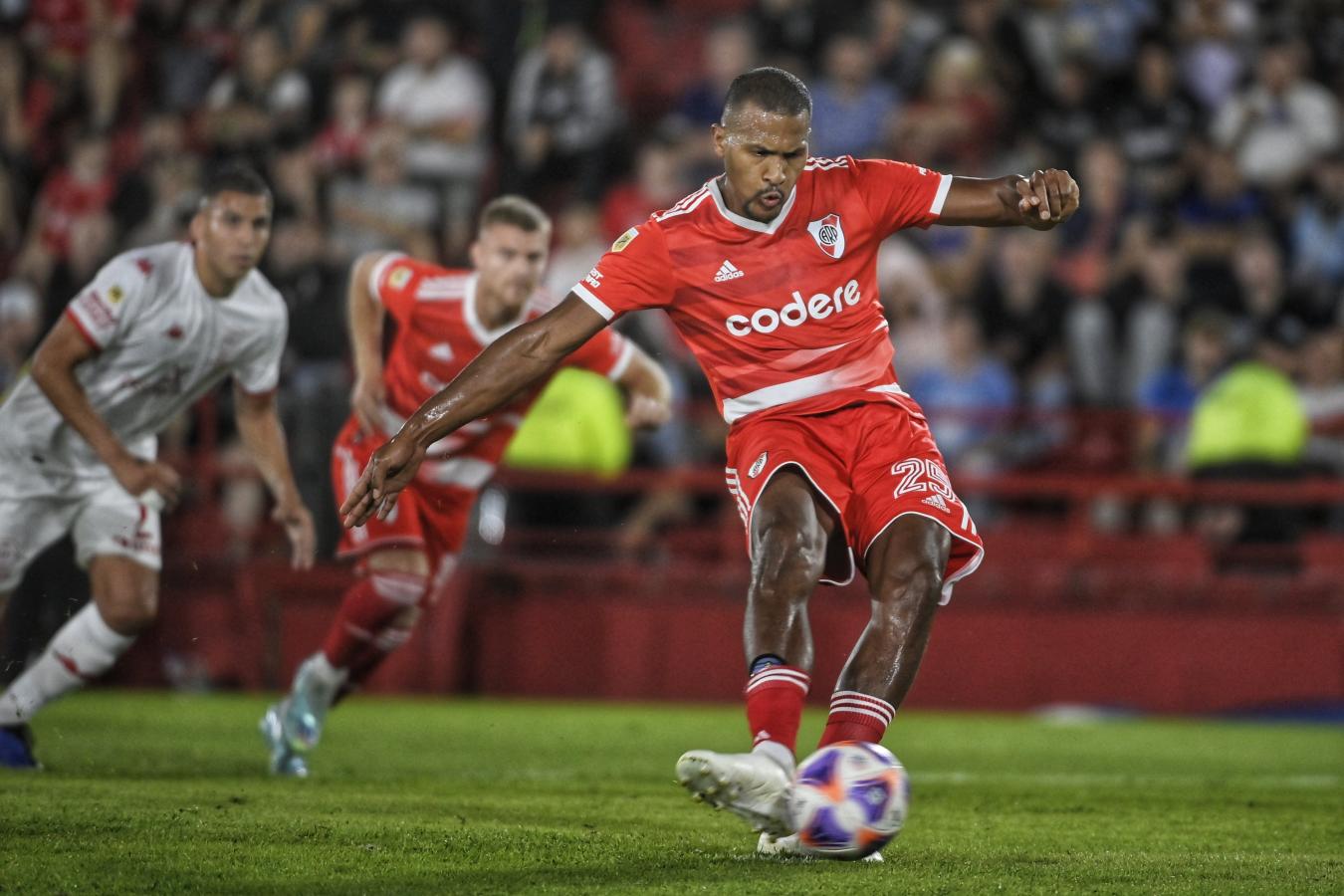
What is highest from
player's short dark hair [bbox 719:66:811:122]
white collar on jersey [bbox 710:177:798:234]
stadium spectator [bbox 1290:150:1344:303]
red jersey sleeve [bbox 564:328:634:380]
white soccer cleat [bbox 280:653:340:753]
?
stadium spectator [bbox 1290:150:1344:303]

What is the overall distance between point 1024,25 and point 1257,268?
3587 mm

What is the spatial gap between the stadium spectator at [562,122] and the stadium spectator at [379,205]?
100 cm

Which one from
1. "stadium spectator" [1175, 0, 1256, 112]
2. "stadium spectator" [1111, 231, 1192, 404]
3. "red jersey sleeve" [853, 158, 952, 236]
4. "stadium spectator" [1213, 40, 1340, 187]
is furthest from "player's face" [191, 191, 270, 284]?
"stadium spectator" [1175, 0, 1256, 112]

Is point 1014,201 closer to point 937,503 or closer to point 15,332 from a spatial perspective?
point 937,503

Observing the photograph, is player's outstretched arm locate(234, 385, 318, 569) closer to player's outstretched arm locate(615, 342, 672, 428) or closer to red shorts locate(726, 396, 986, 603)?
player's outstretched arm locate(615, 342, 672, 428)

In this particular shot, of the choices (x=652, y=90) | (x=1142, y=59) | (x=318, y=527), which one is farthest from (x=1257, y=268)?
(x=318, y=527)

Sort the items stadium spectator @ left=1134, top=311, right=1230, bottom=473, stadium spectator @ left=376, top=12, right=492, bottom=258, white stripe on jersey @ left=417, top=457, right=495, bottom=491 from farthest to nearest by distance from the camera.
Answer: stadium spectator @ left=376, top=12, right=492, bottom=258, stadium spectator @ left=1134, top=311, right=1230, bottom=473, white stripe on jersey @ left=417, top=457, right=495, bottom=491

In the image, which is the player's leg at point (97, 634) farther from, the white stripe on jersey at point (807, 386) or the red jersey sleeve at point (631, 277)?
the white stripe on jersey at point (807, 386)

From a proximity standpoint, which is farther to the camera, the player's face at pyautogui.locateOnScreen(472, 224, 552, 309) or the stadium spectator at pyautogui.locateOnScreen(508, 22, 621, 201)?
the stadium spectator at pyautogui.locateOnScreen(508, 22, 621, 201)

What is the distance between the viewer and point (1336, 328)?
14.4 metres

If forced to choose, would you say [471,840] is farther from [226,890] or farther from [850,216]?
[850,216]

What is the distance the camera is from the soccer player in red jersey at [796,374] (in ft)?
18.4

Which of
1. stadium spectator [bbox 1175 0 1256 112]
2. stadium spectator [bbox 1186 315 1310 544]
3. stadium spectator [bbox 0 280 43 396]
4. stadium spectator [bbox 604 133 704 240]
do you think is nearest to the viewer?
stadium spectator [bbox 1186 315 1310 544]

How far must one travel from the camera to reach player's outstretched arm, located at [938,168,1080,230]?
593cm
